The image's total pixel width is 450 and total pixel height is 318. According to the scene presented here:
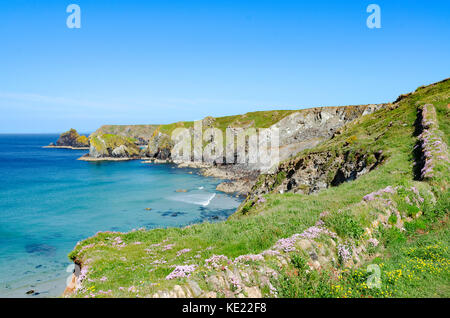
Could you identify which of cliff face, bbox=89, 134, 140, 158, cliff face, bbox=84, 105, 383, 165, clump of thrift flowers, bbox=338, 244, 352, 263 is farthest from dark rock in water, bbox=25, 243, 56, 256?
cliff face, bbox=89, 134, 140, 158

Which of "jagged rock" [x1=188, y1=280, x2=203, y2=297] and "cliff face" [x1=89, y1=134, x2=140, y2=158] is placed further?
"cliff face" [x1=89, y1=134, x2=140, y2=158]

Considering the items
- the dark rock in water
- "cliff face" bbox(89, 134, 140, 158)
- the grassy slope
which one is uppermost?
"cliff face" bbox(89, 134, 140, 158)

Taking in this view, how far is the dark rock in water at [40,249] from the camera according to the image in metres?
38.5

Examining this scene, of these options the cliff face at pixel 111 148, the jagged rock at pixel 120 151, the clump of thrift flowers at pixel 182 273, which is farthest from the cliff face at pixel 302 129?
the clump of thrift flowers at pixel 182 273

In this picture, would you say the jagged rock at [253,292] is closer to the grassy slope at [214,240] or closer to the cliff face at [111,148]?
the grassy slope at [214,240]

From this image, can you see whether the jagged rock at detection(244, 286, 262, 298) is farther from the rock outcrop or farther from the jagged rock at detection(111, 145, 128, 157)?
the jagged rock at detection(111, 145, 128, 157)

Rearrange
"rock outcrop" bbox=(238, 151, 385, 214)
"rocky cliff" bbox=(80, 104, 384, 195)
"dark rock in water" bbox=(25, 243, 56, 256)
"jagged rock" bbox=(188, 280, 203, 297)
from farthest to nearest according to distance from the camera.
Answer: "rocky cliff" bbox=(80, 104, 384, 195) < "dark rock in water" bbox=(25, 243, 56, 256) < "rock outcrop" bbox=(238, 151, 385, 214) < "jagged rock" bbox=(188, 280, 203, 297)

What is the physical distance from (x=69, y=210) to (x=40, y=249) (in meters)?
21.3

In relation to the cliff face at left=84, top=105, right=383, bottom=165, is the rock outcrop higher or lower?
lower

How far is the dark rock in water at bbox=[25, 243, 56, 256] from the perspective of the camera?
126 ft

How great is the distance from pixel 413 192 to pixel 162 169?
114145 mm

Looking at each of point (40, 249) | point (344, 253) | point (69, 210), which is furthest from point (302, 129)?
point (344, 253)

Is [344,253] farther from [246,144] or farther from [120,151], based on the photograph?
[120,151]

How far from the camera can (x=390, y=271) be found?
30.6 ft
